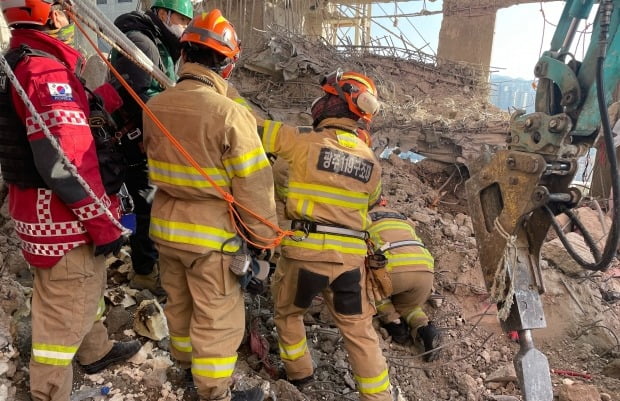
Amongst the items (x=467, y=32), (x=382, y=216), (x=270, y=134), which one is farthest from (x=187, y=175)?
(x=467, y=32)

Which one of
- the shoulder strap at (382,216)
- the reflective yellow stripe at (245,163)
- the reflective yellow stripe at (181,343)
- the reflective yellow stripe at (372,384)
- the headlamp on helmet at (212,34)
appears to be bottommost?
the reflective yellow stripe at (372,384)

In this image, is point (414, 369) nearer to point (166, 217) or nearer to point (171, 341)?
point (171, 341)

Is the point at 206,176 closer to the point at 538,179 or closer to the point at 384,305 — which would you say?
the point at 538,179

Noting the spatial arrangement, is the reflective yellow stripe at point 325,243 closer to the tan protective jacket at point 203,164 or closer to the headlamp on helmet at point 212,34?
the tan protective jacket at point 203,164

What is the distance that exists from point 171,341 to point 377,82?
823cm

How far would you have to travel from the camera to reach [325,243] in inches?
103

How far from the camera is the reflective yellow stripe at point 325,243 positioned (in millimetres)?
Answer: 2625

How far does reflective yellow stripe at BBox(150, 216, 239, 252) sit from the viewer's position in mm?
2135

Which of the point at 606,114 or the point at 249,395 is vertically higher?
the point at 606,114

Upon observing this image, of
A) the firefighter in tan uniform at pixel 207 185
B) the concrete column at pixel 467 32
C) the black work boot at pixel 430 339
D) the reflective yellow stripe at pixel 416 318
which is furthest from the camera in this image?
the concrete column at pixel 467 32

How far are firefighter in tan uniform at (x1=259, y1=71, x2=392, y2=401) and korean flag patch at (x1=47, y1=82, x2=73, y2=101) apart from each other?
1.13 metres

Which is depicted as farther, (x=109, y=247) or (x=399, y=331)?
(x=399, y=331)

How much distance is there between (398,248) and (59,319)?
2.38 metres

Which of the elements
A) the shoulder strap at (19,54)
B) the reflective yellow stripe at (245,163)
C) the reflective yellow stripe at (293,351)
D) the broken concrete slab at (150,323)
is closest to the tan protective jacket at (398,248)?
the reflective yellow stripe at (293,351)
